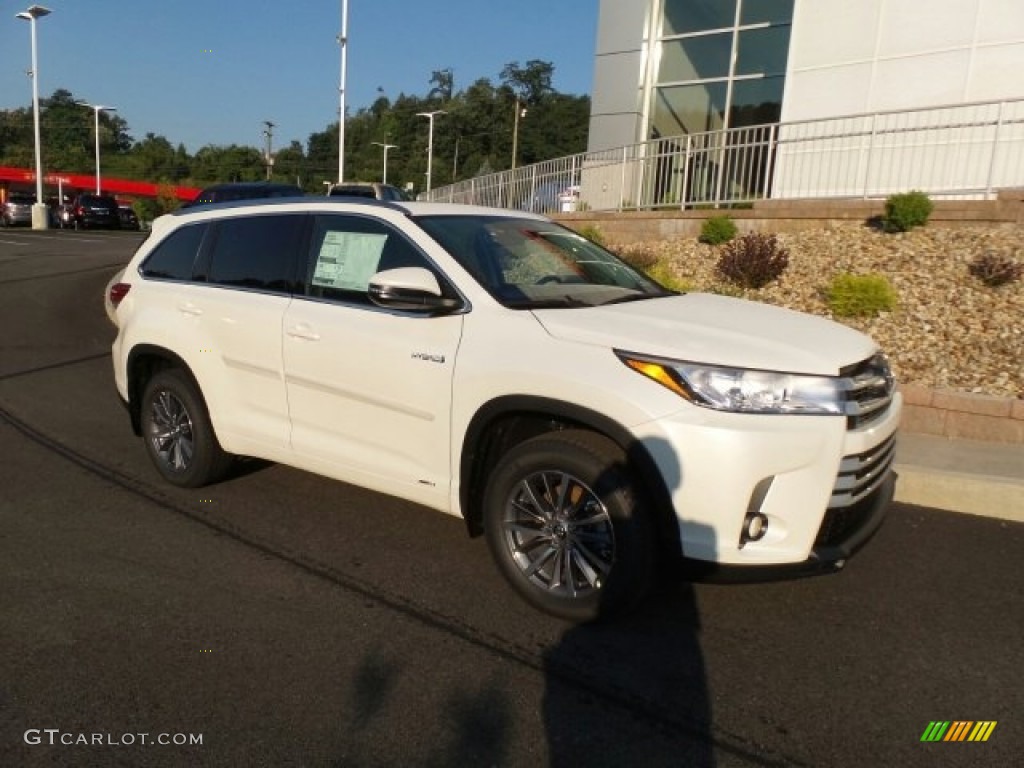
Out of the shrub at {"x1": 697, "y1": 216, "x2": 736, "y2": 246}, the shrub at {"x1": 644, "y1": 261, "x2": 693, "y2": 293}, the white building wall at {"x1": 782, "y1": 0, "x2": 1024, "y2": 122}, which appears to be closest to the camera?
the shrub at {"x1": 644, "y1": 261, "x2": 693, "y2": 293}

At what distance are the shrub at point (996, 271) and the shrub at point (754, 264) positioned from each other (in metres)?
2.00

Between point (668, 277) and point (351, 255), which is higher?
point (351, 255)

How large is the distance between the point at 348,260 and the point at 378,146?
108717 mm

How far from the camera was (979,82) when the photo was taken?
1316 centimetres

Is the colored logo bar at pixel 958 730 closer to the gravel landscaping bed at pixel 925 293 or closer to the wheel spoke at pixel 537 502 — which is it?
the wheel spoke at pixel 537 502

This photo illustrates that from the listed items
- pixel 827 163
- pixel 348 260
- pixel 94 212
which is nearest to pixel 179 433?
pixel 348 260

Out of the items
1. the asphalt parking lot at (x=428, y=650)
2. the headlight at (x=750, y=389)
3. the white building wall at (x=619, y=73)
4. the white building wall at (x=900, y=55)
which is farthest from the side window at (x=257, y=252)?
the white building wall at (x=619, y=73)

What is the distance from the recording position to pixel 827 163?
1307 centimetres

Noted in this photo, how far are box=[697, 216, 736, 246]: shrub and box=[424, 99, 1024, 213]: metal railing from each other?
137cm

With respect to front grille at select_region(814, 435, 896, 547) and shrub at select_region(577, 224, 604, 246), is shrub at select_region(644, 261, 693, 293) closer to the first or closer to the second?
shrub at select_region(577, 224, 604, 246)

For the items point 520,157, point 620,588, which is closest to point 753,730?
point 620,588

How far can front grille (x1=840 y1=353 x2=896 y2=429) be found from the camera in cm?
321

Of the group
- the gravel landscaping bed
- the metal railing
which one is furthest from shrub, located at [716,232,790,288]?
the metal railing

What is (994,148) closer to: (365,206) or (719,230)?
(719,230)
